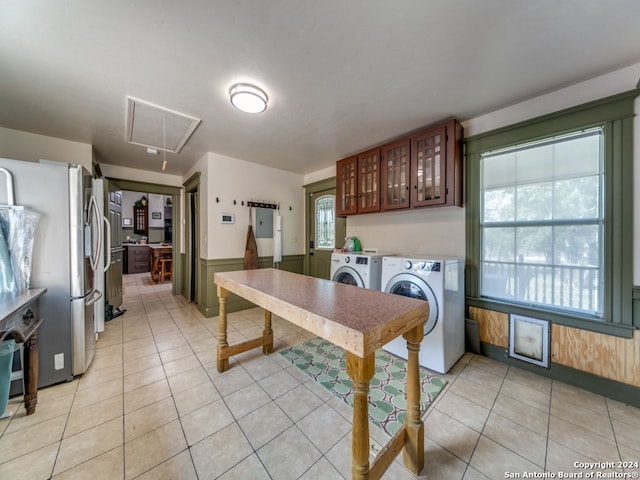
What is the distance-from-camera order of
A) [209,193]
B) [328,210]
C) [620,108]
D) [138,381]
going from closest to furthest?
[620,108]
[138,381]
[209,193]
[328,210]

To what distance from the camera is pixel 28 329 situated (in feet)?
5.27

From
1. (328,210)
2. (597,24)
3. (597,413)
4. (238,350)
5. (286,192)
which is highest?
(597,24)

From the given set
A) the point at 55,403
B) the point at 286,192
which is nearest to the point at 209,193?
the point at 286,192

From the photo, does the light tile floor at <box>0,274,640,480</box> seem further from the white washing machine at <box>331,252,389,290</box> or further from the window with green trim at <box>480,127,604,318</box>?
the white washing machine at <box>331,252,389,290</box>

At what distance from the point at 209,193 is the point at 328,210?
202cm

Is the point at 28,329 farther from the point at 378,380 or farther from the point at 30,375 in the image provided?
the point at 378,380

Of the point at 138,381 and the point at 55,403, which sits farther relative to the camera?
the point at 138,381

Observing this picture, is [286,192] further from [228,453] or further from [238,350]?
[228,453]

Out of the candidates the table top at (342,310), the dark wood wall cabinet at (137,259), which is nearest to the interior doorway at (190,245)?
the table top at (342,310)

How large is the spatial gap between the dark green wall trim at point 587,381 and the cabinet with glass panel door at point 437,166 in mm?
1650

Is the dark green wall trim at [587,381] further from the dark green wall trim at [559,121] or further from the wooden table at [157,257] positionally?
the wooden table at [157,257]

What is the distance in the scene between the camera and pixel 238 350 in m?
2.30

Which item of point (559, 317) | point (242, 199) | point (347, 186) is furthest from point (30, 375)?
point (559, 317)

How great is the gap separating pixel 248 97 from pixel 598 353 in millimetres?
3583
